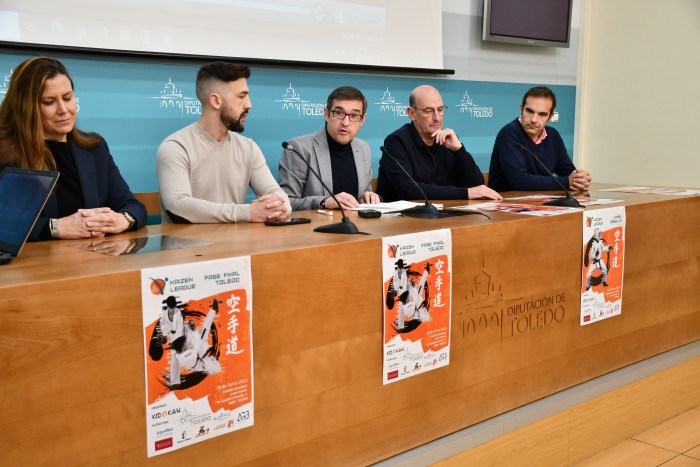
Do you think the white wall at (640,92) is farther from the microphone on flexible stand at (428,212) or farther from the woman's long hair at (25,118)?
the woman's long hair at (25,118)

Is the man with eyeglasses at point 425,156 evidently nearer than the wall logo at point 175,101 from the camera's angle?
Yes

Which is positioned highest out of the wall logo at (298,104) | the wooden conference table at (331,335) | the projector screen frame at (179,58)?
the projector screen frame at (179,58)

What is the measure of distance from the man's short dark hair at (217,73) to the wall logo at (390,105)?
5.64 ft

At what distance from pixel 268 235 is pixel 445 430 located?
0.67m

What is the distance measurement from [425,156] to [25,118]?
5.84ft

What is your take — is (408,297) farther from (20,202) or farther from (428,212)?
(20,202)

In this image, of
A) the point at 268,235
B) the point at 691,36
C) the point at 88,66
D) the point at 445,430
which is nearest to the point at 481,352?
the point at 445,430

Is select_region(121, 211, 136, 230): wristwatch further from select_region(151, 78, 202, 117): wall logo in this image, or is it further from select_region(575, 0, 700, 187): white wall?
select_region(575, 0, 700, 187): white wall

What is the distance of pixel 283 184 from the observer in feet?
9.55

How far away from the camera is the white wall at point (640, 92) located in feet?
15.5

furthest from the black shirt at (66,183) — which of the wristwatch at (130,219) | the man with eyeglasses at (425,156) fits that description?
the man with eyeglasses at (425,156)

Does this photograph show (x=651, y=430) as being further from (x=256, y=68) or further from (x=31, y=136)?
(x=256, y=68)

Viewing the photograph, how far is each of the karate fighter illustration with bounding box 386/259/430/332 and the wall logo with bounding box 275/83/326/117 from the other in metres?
2.23

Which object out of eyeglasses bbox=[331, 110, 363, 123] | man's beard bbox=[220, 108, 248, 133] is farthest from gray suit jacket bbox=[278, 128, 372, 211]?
man's beard bbox=[220, 108, 248, 133]
